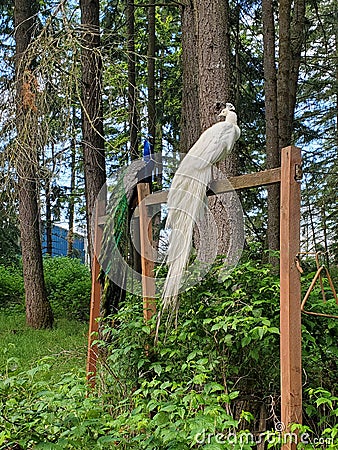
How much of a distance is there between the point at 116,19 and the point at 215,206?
674 cm

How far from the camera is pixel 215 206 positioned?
407cm

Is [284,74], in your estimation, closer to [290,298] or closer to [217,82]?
[217,82]

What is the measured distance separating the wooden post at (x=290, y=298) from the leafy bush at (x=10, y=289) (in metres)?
7.67

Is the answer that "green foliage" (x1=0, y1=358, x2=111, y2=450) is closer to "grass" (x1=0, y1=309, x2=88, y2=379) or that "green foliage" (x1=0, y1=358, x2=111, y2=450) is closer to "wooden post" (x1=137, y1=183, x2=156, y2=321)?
"wooden post" (x1=137, y1=183, x2=156, y2=321)

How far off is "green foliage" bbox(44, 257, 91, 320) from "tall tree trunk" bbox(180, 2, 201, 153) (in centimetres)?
442

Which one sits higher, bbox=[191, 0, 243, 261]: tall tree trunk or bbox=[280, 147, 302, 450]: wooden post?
bbox=[191, 0, 243, 261]: tall tree trunk

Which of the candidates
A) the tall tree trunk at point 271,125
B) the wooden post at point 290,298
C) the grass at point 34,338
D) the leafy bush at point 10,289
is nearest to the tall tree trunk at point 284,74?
the tall tree trunk at point 271,125

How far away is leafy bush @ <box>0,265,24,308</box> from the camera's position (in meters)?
9.70

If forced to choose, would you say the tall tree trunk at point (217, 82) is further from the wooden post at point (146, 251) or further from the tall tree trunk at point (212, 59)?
the wooden post at point (146, 251)

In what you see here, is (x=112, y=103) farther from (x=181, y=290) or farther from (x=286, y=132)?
(x=286, y=132)

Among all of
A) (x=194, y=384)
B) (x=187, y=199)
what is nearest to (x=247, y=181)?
(x=187, y=199)

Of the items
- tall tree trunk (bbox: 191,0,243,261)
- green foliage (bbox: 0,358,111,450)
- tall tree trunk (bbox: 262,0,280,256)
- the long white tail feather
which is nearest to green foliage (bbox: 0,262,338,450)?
green foliage (bbox: 0,358,111,450)

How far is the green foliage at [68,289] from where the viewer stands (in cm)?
921

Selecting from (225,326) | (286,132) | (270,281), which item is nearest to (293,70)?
(286,132)
